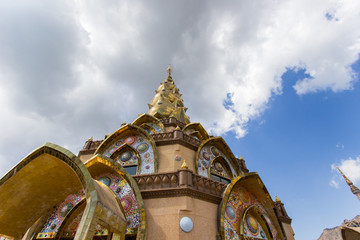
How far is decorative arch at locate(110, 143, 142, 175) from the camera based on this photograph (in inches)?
482

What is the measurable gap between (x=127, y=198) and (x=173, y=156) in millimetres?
3704

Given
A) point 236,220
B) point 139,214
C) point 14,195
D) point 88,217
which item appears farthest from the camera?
point 236,220

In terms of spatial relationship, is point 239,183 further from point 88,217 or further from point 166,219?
point 88,217

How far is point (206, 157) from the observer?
1310cm

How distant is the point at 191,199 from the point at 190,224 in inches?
36.3

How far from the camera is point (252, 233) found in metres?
9.77

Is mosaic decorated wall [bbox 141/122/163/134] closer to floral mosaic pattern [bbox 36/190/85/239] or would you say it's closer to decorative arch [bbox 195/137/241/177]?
decorative arch [bbox 195/137/241/177]

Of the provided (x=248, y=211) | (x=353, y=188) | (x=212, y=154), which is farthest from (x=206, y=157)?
(x=353, y=188)

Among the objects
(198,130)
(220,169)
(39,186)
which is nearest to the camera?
(39,186)

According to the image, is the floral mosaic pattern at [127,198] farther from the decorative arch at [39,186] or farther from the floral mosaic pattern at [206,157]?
the floral mosaic pattern at [206,157]

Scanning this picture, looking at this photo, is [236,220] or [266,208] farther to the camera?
[266,208]

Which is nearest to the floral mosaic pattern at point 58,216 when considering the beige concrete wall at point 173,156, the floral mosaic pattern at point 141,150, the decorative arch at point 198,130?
the floral mosaic pattern at point 141,150

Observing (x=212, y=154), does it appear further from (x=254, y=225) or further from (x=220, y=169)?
(x=254, y=225)

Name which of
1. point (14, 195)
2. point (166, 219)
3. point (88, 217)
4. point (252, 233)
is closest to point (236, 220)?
point (252, 233)
